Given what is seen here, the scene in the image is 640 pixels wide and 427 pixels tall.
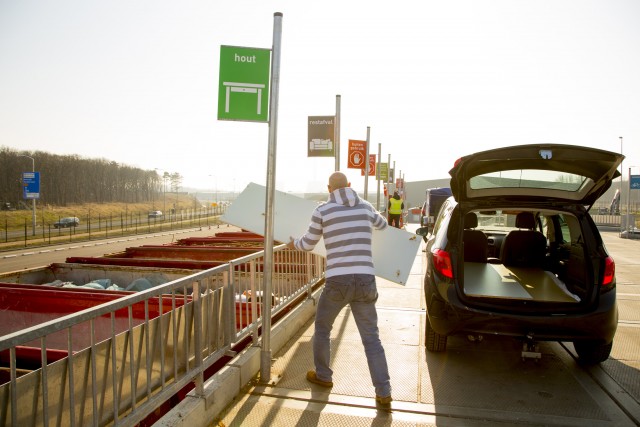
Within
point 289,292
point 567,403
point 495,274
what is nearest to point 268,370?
point 289,292

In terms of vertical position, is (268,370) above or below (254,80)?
below

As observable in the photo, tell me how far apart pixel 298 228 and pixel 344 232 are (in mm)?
1772

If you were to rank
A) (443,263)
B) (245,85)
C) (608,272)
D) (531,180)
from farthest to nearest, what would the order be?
(531,180) < (443,263) < (608,272) < (245,85)

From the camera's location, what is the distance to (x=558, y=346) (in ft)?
15.8

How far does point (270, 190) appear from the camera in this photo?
379 cm

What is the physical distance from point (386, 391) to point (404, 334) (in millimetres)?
1904

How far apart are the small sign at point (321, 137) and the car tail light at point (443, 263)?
12.4ft

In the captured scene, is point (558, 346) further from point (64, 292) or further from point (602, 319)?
point (64, 292)

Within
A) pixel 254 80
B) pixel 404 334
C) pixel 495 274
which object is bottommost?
pixel 404 334

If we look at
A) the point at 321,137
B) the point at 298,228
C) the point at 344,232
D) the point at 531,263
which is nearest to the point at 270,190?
the point at 344,232

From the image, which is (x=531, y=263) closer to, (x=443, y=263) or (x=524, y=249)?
(x=524, y=249)

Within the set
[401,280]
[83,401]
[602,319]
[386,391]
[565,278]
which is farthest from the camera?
[401,280]

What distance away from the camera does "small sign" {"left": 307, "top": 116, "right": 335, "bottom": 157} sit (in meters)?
7.35

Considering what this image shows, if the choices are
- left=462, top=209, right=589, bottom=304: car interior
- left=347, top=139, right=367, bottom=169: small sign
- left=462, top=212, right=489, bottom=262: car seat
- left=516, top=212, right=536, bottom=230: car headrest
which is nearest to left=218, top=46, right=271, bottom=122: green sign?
left=462, top=209, right=589, bottom=304: car interior
